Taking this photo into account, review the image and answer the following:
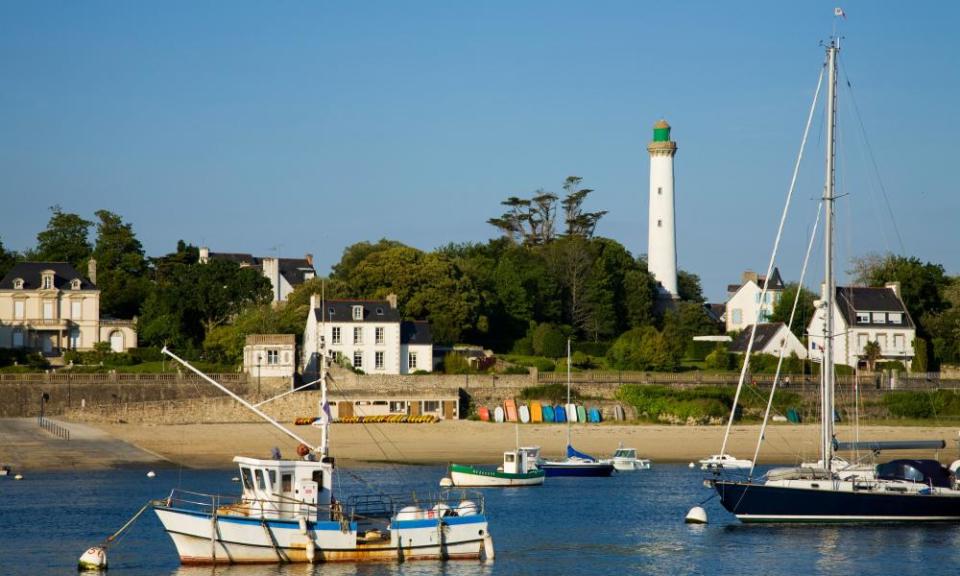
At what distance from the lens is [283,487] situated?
35.0 meters

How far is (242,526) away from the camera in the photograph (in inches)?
1355

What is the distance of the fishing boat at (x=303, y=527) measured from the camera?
3447 centimetres

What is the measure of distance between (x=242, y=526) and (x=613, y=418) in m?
43.0

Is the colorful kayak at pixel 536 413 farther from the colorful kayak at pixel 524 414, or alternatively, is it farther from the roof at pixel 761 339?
the roof at pixel 761 339

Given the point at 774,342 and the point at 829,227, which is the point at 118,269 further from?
the point at 829,227

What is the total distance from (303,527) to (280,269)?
82.7 meters

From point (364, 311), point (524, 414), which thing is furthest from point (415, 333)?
point (524, 414)

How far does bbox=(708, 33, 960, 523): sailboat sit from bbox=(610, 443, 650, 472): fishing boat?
707 inches

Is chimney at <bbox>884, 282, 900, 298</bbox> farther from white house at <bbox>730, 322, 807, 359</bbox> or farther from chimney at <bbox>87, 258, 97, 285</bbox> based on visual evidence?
chimney at <bbox>87, 258, 97, 285</bbox>

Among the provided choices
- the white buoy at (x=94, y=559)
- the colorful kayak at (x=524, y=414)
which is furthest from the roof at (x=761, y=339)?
the white buoy at (x=94, y=559)

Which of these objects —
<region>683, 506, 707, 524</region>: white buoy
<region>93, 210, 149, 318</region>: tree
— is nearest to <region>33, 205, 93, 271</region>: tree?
<region>93, 210, 149, 318</region>: tree

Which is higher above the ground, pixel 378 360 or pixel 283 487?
pixel 378 360

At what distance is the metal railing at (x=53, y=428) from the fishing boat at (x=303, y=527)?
32.7 meters

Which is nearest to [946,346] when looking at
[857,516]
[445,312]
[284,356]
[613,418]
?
[613,418]
